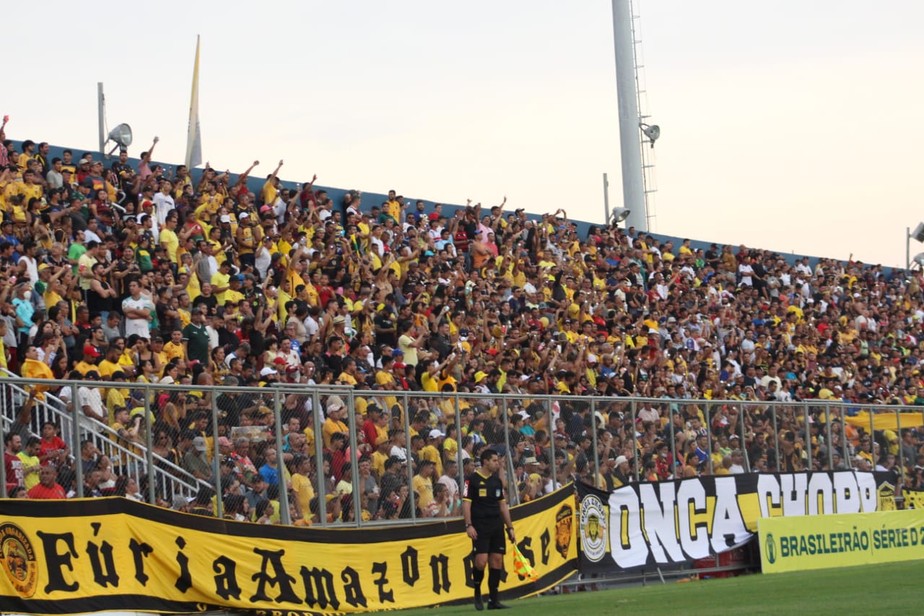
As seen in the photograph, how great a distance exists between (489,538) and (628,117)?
1182 inches

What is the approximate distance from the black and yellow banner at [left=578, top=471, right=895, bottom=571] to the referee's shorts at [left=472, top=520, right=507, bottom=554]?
12.8ft

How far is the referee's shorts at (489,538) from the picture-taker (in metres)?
16.5

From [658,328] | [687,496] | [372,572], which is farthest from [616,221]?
[372,572]

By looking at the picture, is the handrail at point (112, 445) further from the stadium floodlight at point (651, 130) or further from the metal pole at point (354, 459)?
the stadium floodlight at point (651, 130)

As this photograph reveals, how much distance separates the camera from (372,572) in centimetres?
1661

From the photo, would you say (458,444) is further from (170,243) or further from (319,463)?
(170,243)

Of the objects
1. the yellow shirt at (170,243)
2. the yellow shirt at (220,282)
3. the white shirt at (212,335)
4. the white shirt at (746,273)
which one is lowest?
the white shirt at (212,335)

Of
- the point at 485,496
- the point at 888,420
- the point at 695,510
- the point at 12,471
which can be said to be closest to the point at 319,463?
the point at 485,496

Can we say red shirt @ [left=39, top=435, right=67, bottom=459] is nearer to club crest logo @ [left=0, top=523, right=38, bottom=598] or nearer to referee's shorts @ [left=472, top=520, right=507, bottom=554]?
club crest logo @ [left=0, top=523, right=38, bottom=598]

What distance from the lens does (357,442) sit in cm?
1719

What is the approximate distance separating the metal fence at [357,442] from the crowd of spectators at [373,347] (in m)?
0.03

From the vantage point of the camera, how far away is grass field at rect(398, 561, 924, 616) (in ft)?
48.0

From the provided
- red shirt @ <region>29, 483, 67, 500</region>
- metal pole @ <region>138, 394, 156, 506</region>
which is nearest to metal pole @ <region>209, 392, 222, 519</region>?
metal pole @ <region>138, 394, 156, 506</region>

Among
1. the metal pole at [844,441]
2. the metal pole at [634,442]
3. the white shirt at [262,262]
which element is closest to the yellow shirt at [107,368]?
the white shirt at [262,262]
